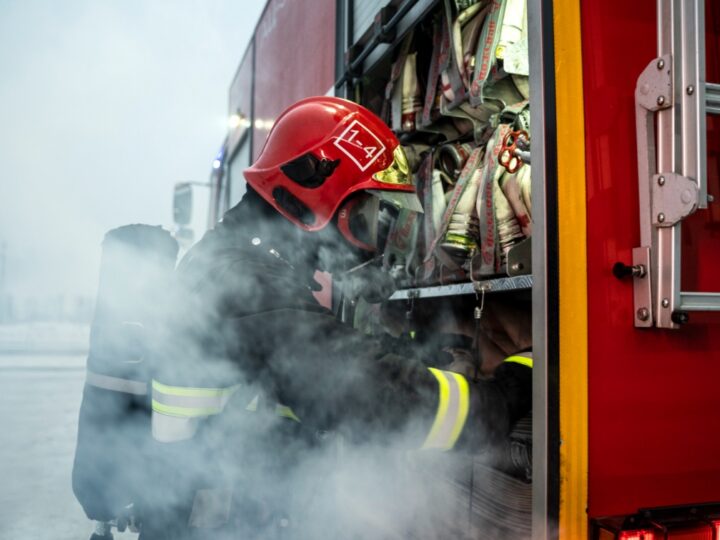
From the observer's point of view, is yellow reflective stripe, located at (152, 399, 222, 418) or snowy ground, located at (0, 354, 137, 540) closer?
yellow reflective stripe, located at (152, 399, 222, 418)

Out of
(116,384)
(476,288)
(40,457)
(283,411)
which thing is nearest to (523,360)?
(476,288)

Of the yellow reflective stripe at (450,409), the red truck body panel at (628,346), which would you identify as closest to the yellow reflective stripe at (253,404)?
the yellow reflective stripe at (450,409)

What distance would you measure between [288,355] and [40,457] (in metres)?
4.32

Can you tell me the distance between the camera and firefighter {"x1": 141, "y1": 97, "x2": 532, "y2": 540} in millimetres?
1394

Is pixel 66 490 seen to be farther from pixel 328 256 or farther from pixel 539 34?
pixel 539 34

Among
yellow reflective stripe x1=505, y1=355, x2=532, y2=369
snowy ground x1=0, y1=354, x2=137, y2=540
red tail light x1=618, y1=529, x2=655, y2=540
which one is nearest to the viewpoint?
red tail light x1=618, y1=529, x2=655, y2=540

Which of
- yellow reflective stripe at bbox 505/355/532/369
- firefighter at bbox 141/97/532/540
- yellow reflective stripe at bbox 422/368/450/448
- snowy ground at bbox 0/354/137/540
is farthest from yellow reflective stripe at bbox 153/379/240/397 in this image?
snowy ground at bbox 0/354/137/540

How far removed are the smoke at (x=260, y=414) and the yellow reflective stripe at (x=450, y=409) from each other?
0.08 ft

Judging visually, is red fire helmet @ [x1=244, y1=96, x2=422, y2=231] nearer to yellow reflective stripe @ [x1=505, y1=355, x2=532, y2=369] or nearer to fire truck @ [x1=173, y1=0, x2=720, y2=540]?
yellow reflective stripe @ [x1=505, y1=355, x2=532, y2=369]

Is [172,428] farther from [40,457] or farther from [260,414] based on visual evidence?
[40,457]

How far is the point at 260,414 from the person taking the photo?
1701 millimetres

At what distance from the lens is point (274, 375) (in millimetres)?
1455

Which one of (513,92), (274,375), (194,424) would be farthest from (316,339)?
(513,92)

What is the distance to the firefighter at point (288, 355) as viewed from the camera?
1394mm
